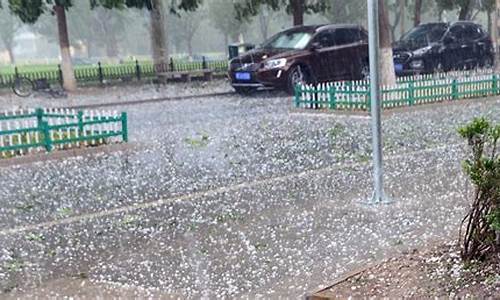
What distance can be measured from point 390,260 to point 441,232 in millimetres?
1143

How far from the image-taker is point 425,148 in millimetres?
9625

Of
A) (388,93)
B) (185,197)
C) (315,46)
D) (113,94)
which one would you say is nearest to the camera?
(185,197)

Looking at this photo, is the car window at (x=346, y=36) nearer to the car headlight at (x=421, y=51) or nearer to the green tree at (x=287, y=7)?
the car headlight at (x=421, y=51)

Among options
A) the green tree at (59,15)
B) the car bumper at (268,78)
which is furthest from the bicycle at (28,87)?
the car bumper at (268,78)

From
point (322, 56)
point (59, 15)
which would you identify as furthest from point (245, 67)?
point (59, 15)

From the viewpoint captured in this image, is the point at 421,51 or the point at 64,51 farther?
Result: the point at 64,51

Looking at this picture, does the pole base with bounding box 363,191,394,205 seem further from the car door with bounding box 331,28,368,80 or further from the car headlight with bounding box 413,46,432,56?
the car headlight with bounding box 413,46,432,56

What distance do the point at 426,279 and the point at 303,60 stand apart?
13716 mm

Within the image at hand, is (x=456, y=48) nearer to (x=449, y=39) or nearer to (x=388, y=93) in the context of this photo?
(x=449, y=39)

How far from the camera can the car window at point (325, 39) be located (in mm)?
17781

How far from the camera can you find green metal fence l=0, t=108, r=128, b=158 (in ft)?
31.2

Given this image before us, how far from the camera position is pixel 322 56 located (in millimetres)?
17656

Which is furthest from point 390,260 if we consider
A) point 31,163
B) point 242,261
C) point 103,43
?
point 103,43

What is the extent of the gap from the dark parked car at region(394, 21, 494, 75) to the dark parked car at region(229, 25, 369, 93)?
6.76 ft
